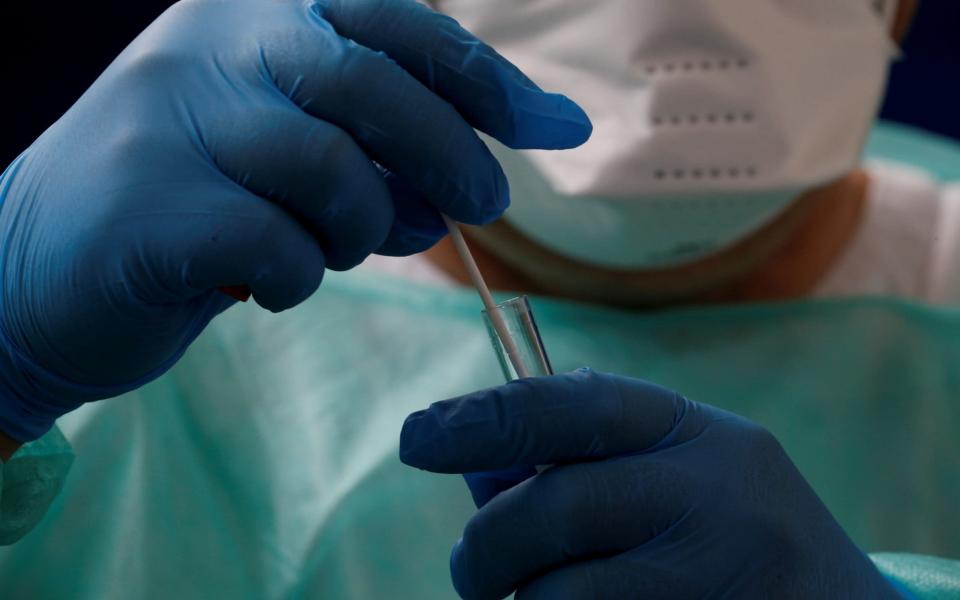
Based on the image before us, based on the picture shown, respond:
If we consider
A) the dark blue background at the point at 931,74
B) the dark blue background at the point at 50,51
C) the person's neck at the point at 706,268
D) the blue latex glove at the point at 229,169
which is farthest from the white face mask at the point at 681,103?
the dark blue background at the point at 931,74

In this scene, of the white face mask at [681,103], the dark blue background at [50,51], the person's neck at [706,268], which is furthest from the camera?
the dark blue background at [50,51]

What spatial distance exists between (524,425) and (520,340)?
0.07 meters

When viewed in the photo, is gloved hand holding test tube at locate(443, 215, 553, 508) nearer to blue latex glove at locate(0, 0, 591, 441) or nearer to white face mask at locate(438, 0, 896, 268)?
blue latex glove at locate(0, 0, 591, 441)

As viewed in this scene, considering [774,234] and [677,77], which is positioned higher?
[677,77]

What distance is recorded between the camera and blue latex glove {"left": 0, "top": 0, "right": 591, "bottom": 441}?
71 centimetres

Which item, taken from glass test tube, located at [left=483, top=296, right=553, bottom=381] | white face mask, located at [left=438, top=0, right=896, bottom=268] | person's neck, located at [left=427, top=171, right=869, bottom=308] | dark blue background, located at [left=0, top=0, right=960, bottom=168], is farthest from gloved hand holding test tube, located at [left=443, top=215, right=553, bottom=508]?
dark blue background, located at [left=0, top=0, right=960, bottom=168]

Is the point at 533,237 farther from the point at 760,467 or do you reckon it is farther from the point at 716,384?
the point at 760,467

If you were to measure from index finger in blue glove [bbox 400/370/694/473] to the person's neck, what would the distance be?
54cm

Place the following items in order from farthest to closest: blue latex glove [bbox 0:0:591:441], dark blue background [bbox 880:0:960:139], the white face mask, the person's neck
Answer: dark blue background [bbox 880:0:960:139]
the person's neck
the white face mask
blue latex glove [bbox 0:0:591:441]

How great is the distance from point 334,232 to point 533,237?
55 cm

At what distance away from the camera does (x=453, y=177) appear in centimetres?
75

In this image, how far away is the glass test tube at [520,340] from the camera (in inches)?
29.9

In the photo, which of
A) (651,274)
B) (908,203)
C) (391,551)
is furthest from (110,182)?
(908,203)

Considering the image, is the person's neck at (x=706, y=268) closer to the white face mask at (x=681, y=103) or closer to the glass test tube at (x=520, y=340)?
the white face mask at (x=681, y=103)
